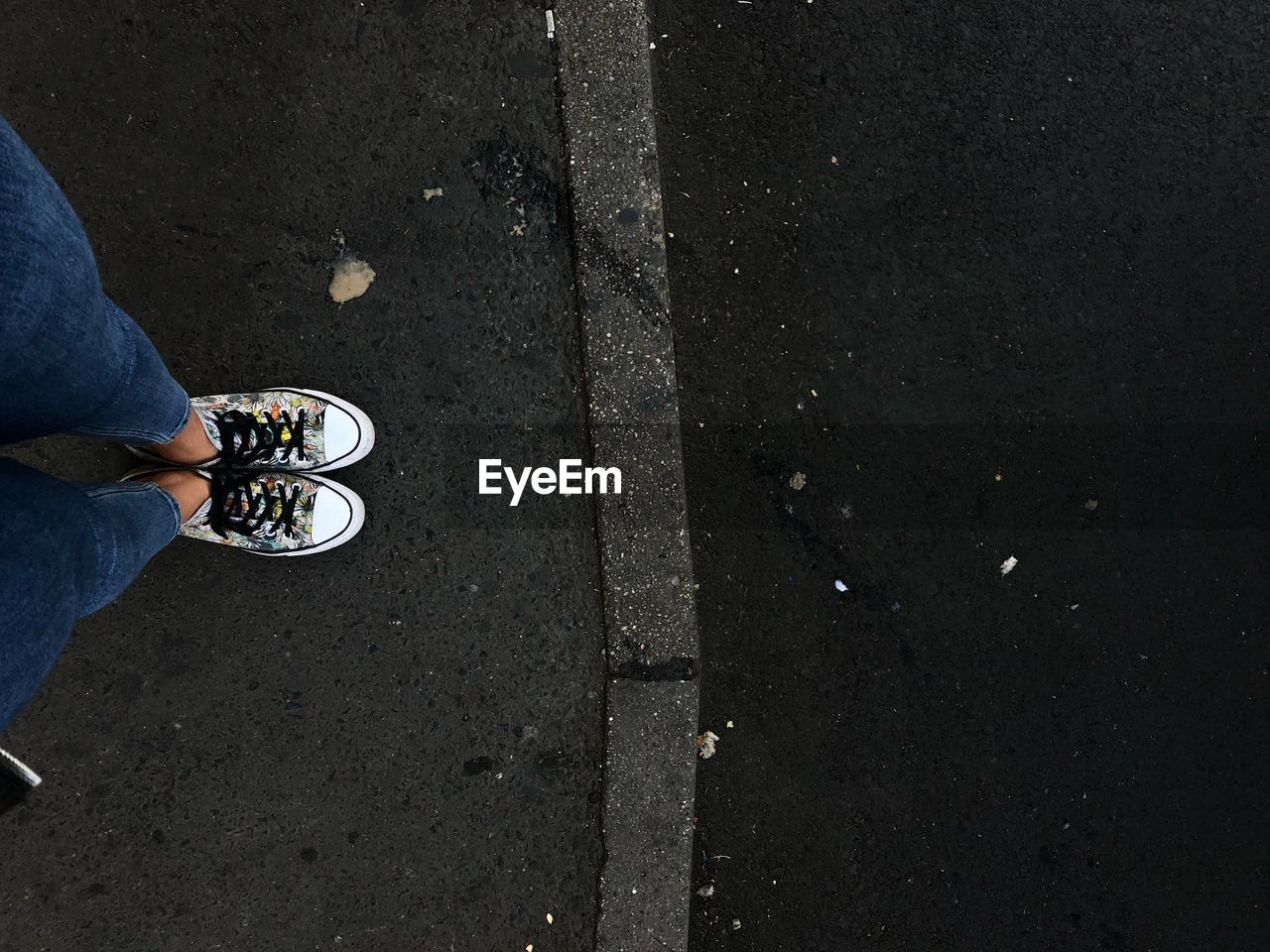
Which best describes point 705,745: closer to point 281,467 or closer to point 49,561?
point 281,467

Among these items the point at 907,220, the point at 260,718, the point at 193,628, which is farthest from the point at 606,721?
the point at 907,220

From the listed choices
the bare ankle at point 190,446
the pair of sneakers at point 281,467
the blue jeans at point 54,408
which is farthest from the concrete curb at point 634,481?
the blue jeans at point 54,408

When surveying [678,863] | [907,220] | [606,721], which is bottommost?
[678,863]

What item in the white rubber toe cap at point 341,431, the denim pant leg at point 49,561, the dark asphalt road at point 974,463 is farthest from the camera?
the dark asphalt road at point 974,463

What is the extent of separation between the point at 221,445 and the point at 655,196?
5.82ft

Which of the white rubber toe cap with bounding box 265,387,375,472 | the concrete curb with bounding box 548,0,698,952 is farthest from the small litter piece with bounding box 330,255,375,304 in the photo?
the concrete curb with bounding box 548,0,698,952

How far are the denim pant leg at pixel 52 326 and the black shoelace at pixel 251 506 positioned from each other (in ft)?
2.22

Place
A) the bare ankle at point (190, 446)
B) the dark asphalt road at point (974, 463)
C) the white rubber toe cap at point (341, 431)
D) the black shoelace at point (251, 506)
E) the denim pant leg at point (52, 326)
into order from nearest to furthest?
the denim pant leg at point (52, 326) → the bare ankle at point (190, 446) → the black shoelace at point (251, 506) → the white rubber toe cap at point (341, 431) → the dark asphalt road at point (974, 463)

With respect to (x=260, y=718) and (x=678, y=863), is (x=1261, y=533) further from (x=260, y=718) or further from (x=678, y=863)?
(x=260, y=718)

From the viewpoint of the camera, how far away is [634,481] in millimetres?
2756

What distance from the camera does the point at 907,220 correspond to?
280 centimetres

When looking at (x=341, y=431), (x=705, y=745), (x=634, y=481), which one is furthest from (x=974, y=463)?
(x=341, y=431)

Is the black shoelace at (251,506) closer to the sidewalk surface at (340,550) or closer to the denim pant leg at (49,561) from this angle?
the sidewalk surface at (340,550)

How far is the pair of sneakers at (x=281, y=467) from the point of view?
2.55 m
